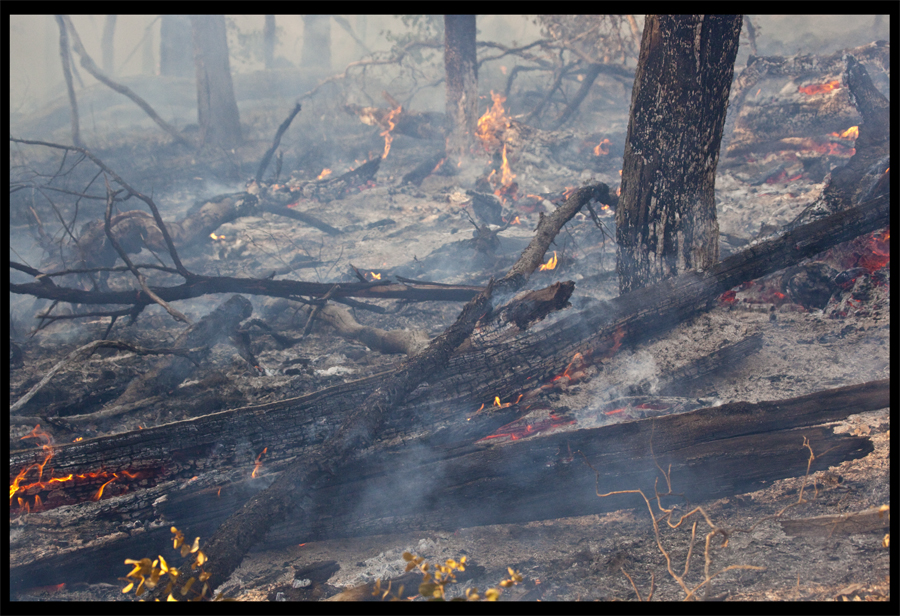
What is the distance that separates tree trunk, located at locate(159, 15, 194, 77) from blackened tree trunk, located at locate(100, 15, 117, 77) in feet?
21.6

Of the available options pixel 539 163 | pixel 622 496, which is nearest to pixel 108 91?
pixel 539 163

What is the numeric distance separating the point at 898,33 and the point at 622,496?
5329 mm

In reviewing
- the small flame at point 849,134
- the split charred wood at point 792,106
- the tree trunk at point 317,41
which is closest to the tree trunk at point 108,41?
the tree trunk at point 317,41

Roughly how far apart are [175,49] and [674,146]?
84.4ft

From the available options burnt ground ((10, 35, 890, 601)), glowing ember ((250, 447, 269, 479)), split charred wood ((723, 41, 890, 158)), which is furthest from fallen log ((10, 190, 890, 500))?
split charred wood ((723, 41, 890, 158))

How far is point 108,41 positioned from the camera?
26.4 m

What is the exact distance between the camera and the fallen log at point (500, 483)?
9.23 feet

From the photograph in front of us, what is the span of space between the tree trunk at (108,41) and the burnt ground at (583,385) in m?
25.2

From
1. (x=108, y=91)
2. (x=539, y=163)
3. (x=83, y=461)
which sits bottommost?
(x=83, y=461)

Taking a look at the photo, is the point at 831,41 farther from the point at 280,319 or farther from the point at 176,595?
the point at 176,595

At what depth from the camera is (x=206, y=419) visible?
319cm

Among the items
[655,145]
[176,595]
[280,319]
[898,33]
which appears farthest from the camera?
[280,319]

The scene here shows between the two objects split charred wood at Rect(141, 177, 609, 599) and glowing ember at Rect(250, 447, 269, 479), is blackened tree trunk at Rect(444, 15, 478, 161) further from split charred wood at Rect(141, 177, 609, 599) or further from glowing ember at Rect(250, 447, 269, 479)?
glowing ember at Rect(250, 447, 269, 479)

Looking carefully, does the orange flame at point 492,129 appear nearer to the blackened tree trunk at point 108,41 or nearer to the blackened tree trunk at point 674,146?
the blackened tree trunk at point 674,146
